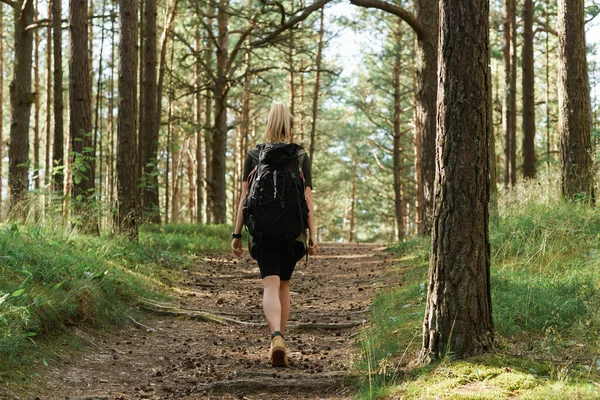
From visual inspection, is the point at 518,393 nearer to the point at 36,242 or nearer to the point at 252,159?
the point at 252,159

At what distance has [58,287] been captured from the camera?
232 inches

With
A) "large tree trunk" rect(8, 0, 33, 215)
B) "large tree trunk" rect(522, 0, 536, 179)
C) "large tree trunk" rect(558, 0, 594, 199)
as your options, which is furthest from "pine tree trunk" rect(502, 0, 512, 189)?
"large tree trunk" rect(8, 0, 33, 215)

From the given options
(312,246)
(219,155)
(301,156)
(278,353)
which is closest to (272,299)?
(278,353)

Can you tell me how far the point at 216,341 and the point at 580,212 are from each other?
5.50 metres

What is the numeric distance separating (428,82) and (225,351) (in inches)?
320

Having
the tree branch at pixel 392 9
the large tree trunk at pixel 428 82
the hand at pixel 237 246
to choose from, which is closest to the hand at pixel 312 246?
the hand at pixel 237 246

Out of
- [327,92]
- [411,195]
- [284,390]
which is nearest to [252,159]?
[284,390]

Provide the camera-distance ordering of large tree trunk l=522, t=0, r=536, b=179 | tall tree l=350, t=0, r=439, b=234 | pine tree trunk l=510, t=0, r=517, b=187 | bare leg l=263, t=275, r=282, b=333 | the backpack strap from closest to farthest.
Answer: bare leg l=263, t=275, r=282, b=333, the backpack strap, tall tree l=350, t=0, r=439, b=234, large tree trunk l=522, t=0, r=536, b=179, pine tree trunk l=510, t=0, r=517, b=187

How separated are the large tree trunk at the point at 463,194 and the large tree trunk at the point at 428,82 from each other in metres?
8.00

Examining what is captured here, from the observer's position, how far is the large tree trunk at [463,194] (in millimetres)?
4234

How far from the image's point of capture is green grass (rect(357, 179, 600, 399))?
3.74m

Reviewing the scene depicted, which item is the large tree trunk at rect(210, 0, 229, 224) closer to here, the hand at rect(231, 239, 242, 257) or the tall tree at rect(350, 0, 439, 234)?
the tall tree at rect(350, 0, 439, 234)

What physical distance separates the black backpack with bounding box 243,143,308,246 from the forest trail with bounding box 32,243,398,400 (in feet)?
4.03

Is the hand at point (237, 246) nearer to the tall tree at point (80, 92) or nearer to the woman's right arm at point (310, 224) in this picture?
the woman's right arm at point (310, 224)
